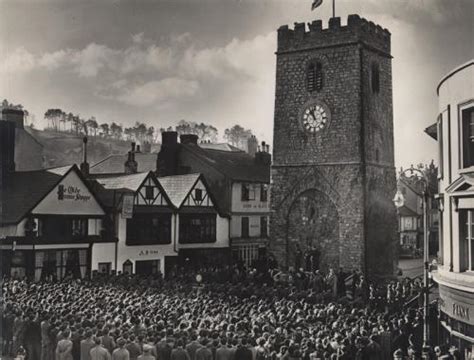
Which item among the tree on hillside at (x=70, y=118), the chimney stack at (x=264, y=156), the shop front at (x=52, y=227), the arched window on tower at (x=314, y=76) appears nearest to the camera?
the tree on hillside at (x=70, y=118)

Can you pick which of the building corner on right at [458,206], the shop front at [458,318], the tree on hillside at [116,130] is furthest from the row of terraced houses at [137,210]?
the shop front at [458,318]

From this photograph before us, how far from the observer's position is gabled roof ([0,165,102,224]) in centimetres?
1989

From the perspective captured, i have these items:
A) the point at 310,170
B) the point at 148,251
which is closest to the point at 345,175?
the point at 310,170

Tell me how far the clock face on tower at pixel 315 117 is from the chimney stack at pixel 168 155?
6564 millimetres

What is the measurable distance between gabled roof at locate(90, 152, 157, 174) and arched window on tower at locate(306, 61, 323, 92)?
Answer: 834 centimetres

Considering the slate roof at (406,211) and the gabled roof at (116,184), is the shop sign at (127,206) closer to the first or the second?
the gabled roof at (116,184)

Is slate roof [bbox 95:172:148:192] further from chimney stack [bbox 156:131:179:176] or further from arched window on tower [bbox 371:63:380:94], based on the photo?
arched window on tower [bbox 371:63:380:94]

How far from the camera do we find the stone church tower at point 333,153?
2838cm

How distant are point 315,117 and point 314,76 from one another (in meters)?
1.94

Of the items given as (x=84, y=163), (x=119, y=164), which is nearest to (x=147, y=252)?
(x=119, y=164)

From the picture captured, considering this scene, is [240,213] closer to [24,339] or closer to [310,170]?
[310,170]

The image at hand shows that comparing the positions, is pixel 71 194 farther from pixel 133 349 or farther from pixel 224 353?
pixel 224 353

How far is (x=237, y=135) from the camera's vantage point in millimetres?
21422

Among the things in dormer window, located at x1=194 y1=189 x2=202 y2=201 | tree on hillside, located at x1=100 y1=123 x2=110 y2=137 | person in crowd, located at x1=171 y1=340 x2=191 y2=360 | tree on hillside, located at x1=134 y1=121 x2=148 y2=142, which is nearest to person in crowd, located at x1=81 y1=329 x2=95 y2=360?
person in crowd, located at x1=171 y1=340 x2=191 y2=360
